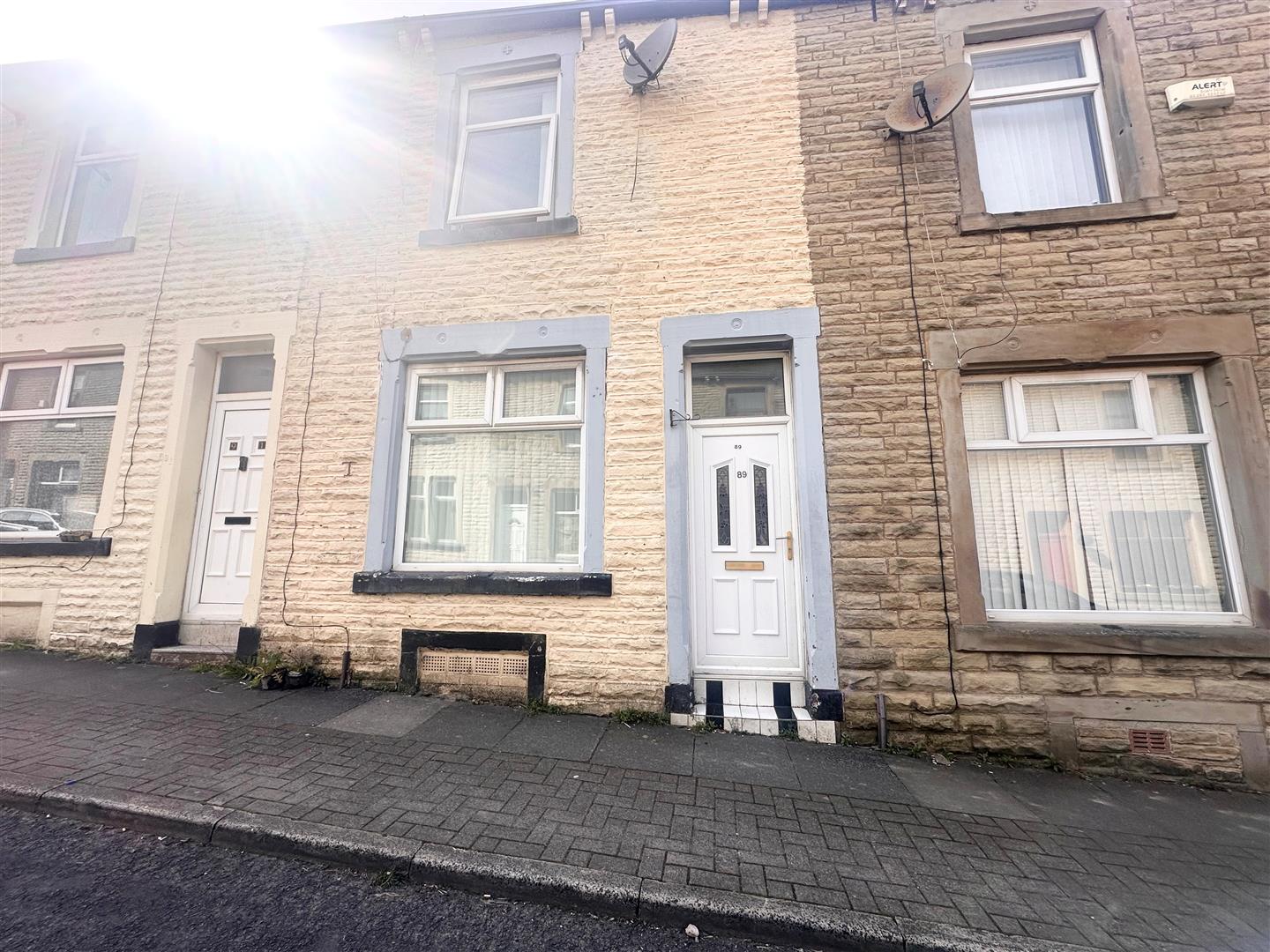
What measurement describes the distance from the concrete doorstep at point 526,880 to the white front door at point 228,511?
2707mm

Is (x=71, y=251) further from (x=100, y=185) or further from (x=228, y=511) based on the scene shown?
(x=228, y=511)

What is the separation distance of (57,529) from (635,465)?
631 cm

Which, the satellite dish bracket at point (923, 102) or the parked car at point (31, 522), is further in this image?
the parked car at point (31, 522)

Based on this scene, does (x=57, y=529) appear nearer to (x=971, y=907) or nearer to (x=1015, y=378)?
(x=971, y=907)

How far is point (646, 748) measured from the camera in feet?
12.3

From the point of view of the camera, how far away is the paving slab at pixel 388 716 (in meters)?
3.86

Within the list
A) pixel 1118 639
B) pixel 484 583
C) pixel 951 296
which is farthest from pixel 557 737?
pixel 951 296

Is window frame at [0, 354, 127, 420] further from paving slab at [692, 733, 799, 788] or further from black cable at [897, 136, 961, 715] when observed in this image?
black cable at [897, 136, 961, 715]

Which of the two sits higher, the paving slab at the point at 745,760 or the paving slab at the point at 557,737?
the paving slab at the point at 557,737

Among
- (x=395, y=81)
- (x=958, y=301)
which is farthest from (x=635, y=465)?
(x=395, y=81)

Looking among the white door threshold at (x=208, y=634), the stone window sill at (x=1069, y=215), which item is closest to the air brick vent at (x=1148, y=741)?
the stone window sill at (x=1069, y=215)

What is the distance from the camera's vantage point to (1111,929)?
2172 millimetres

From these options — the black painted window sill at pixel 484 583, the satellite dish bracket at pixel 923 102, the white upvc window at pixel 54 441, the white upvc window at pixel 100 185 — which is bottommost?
the black painted window sill at pixel 484 583

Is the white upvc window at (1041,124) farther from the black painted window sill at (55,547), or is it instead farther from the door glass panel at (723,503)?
the black painted window sill at (55,547)
